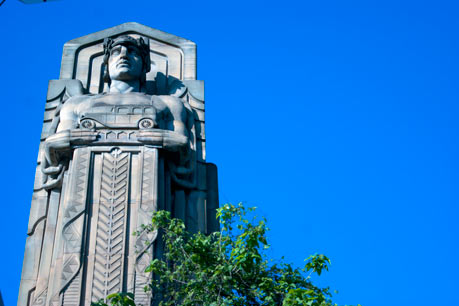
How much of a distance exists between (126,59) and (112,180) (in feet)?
16.3

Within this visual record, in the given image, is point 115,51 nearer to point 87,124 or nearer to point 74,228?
point 87,124

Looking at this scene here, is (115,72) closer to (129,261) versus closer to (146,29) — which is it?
(146,29)

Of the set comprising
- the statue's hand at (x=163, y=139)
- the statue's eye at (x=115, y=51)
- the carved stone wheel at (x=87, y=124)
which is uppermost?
the statue's eye at (x=115, y=51)

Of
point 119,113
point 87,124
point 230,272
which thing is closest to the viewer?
point 230,272

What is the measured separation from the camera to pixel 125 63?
23.9 metres

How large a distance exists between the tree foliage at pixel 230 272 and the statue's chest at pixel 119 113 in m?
5.14

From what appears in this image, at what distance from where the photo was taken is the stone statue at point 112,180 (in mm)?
18781

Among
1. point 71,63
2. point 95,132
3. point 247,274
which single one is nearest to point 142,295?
point 247,274

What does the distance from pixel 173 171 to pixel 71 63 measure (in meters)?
6.63


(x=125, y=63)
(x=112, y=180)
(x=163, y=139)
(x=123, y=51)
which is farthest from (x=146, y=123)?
(x=123, y=51)

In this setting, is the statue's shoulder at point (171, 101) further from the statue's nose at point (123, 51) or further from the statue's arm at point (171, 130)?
the statue's nose at point (123, 51)

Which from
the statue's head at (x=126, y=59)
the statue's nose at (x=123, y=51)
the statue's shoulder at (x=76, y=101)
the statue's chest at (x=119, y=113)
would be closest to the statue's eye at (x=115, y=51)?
the statue's head at (x=126, y=59)

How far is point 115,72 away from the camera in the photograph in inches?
941

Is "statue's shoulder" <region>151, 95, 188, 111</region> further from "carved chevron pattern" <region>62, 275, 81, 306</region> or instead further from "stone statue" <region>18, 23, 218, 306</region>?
"carved chevron pattern" <region>62, 275, 81, 306</region>
